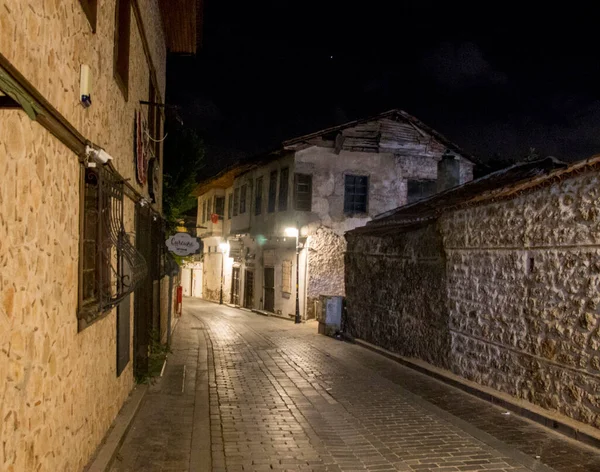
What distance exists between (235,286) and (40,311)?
27.7 metres

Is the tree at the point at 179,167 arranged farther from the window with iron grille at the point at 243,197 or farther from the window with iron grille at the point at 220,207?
the window with iron grille at the point at 220,207

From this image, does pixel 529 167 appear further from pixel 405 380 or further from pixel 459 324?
pixel 405 380

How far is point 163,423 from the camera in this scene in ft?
25.6

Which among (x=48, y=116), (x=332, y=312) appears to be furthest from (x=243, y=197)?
(x=48, y=116)

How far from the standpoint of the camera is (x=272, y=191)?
24.9 m

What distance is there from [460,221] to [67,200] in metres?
7.77

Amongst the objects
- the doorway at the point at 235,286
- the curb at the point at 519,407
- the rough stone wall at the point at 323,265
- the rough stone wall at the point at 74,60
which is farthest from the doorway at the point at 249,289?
the rough stone wall at the point at 74,60

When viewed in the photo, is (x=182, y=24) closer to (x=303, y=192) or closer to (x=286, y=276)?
(x=303, y=192)

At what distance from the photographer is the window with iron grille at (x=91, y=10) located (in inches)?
202

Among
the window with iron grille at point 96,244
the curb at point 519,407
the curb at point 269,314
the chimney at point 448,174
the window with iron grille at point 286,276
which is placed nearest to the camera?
the window with iron grille at point 96,244

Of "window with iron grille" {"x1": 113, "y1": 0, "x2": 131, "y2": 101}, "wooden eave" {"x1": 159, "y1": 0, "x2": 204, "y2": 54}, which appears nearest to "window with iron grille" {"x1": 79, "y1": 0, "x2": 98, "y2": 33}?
"window with iron grille" {"x1": 113, "y1": 0, "x2": 131, "y2": 101}

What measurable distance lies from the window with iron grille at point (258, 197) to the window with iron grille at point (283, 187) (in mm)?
2797

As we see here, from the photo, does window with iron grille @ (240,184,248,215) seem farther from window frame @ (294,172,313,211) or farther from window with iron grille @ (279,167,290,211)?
window frame @ (294,172,313,211)

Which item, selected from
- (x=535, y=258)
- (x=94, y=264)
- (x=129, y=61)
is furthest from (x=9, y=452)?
(x=535, y=258)
